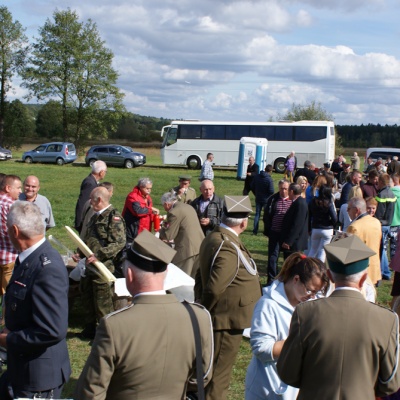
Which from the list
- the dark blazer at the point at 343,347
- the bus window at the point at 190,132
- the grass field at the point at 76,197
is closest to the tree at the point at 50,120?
the bus window at the point at 190,132

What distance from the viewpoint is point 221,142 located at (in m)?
41.0

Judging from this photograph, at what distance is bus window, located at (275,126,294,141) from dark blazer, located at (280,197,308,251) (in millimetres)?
30848

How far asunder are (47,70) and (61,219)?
44.4m

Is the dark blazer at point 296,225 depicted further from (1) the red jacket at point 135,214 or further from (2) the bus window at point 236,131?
(2) the bus window at point 236,131

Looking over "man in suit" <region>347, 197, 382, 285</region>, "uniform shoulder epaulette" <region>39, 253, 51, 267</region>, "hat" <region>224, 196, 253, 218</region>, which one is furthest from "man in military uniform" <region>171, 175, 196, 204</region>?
"uniform shoulder epaulette" <region>39, 253, 51, 267</region>

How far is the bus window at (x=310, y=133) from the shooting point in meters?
39.7

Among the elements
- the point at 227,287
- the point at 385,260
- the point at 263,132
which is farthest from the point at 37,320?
the point at 263,132

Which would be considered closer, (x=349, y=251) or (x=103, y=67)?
(x=349, y=251)

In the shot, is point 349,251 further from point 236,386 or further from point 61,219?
point 61,219

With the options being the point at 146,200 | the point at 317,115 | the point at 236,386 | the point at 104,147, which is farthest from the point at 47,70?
the point at 236,386

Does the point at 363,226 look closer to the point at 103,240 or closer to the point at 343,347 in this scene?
the point at 103,240

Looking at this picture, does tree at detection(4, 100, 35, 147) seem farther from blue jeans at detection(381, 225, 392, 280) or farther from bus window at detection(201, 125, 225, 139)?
blue jeans at detection(381, 225, 392, 280)

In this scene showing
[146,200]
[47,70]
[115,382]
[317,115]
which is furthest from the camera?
[317,115]

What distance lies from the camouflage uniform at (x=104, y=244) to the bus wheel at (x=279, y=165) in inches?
1300
